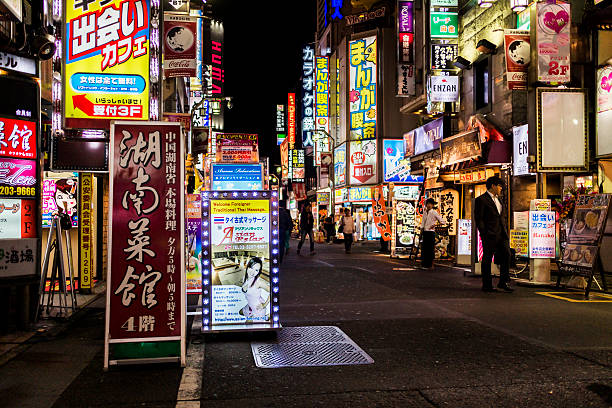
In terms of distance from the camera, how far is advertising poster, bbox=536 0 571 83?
46.0 ft

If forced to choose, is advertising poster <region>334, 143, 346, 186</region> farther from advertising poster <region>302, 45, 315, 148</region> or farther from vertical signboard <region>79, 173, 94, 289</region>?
vertical signboard <region>79, 173, 94, 289</region>

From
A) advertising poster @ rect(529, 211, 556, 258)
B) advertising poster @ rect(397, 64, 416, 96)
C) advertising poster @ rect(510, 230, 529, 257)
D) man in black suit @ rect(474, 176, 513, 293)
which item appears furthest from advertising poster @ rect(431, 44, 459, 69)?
man in black suit @ rect(474, 176, 513, 293)

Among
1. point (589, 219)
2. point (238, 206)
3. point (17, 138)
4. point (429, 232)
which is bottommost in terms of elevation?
point (429, 232)

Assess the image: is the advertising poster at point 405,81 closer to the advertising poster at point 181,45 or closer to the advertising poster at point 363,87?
the advertising poster at point 363,87

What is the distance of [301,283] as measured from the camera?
1178 centimetres

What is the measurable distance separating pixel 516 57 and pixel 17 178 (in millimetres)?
13545

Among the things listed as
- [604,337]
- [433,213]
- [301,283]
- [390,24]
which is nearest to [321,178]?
[390,24]

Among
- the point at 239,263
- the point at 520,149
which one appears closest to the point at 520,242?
the point at 520,149

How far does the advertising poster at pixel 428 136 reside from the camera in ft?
76.6

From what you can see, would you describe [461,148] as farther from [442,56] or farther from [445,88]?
[442,56]

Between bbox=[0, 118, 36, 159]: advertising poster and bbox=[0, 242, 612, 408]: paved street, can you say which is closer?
bbox=[0, 242, 612, 408]: paved street

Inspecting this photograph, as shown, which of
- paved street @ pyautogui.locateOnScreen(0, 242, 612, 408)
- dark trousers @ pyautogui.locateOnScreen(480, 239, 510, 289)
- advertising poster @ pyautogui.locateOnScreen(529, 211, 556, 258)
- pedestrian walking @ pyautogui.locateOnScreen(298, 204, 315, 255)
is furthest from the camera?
pedestrian walking @ pyautogui.locateOnScreen(298, 204, 315, 255)

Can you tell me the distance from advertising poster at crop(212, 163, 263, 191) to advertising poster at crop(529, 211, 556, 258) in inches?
221

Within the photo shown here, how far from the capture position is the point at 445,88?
70.4 ft
